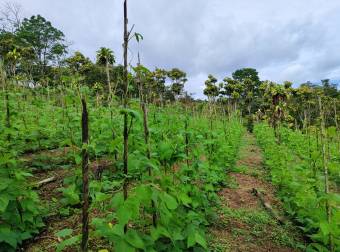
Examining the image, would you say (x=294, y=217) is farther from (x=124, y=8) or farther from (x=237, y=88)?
(x=237, y=88)

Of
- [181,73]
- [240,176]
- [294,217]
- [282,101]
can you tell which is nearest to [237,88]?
[181,73]

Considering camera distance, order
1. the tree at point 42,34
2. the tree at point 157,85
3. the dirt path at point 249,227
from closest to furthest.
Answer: the dirt path at point 249,227, the tree at point 157,85, the tree at point 42,34

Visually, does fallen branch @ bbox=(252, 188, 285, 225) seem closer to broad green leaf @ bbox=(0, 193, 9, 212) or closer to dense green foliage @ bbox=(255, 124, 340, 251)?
dense green foliage @ bbox=(255, 124, 340, 251)

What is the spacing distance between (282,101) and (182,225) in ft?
76.0

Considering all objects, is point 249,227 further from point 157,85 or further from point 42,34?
point 42,34

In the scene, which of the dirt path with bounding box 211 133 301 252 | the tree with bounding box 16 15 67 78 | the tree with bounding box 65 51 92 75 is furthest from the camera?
the tree with bounding box 16 15 67 78

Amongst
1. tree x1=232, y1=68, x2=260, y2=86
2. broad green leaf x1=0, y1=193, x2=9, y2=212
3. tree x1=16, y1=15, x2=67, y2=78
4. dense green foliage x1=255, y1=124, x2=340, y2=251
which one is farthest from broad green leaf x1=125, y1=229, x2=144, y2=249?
tree x1=232, y1=68, x2=260, y2=86

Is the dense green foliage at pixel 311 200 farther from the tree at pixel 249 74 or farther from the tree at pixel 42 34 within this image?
the tree at pixel 249 74

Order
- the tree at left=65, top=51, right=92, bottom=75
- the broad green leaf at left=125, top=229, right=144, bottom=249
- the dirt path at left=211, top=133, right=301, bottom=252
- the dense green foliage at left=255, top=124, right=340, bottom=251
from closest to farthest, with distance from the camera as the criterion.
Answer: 1. the broad green leaf at left=125, top=229, right=144, bottom=249
2. the dense green foliage at left=255, top=124, right=340, bottom=251
3. the dirt path at left=211, top=133, right=301, bottom=252
4. the tree at left=65, top=51, right=92, bottom=75

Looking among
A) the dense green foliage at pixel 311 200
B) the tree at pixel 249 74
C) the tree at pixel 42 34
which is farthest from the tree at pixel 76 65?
the tree at pixel 249 74

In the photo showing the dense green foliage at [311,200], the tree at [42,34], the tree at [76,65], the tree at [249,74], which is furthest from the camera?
the tree at [249,74]

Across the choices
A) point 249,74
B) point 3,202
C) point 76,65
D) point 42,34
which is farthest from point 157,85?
point 249,74

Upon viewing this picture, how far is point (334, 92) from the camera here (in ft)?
139

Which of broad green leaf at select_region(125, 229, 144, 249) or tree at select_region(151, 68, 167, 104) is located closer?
broad green leaf at select_region(125, 229, 144, 249)
